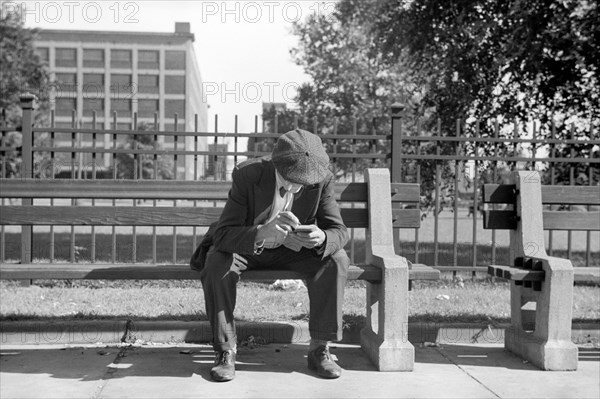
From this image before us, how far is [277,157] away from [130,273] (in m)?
1.15

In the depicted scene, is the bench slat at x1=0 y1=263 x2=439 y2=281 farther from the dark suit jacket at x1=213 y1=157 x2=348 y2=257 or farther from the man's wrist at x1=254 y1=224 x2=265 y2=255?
the man's wrist at x1=254 y1=224 x2=265 y2=255

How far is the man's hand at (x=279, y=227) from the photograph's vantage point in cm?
355

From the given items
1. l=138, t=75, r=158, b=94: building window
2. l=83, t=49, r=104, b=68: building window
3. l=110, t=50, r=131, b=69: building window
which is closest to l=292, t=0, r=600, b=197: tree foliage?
l=138, t=75, r=158, b=94: building window

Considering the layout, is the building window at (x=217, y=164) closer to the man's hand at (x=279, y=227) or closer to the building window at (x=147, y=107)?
the man's hand at (x=279, y=227)

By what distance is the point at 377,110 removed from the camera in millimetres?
28859

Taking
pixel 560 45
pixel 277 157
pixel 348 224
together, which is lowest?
pixel 348 224

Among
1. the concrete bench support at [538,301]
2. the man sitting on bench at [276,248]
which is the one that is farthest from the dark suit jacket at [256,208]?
the concrete bench support at [538,301]

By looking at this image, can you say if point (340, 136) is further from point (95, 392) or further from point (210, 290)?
point (95, 392)

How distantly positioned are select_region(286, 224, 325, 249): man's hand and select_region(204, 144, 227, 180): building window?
3.53 metres

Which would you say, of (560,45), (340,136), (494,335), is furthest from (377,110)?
(494,335)

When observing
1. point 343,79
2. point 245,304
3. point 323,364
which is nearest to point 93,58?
point 343,79

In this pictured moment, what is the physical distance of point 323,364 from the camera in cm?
391

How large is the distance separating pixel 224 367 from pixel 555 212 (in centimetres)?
240

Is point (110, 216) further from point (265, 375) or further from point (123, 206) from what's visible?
point (265, 375)
